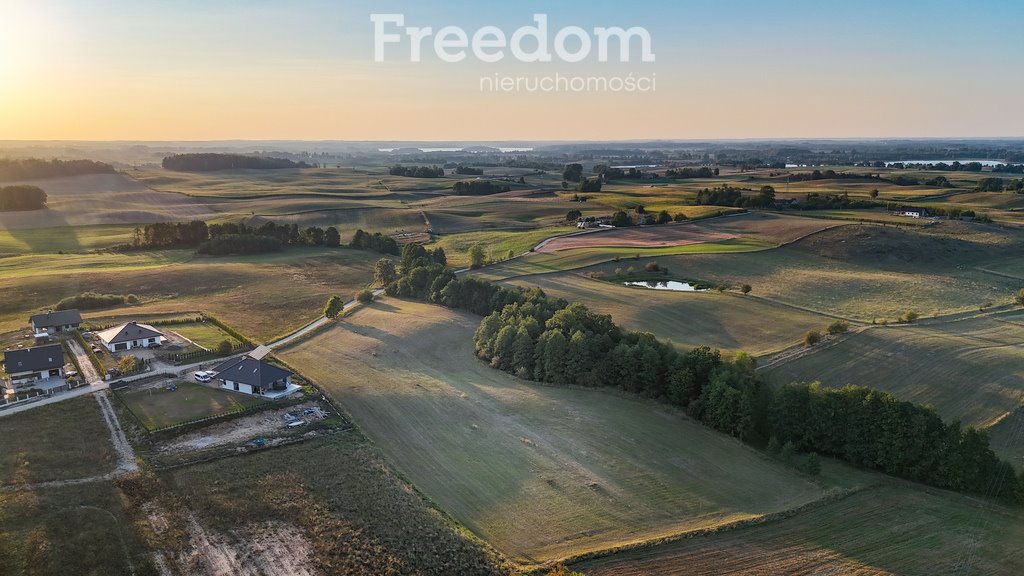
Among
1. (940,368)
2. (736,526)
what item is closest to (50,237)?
(736,526)

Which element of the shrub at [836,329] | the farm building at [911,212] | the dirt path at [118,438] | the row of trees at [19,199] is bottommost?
the dirt path at [118,438]

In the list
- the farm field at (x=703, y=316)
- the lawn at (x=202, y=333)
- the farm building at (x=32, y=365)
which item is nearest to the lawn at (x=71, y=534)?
the farm building at (x=32, y=365)

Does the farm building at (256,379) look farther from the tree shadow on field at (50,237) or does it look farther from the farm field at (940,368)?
the tree shadow on field at (50,237)

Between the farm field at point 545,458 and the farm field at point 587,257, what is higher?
the farm field at point 587,257

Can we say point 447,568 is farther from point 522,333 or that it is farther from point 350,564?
point 522,333

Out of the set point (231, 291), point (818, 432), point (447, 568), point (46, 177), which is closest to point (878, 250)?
point (818, 432)

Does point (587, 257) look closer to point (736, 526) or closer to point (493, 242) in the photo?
point (493, 242)

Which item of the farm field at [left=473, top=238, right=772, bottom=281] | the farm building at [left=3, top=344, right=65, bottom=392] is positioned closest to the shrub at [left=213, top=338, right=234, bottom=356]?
the farm building at [left=3, top=344, right=65, bottom=392]

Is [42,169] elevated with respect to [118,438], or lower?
elevated
